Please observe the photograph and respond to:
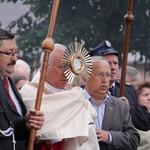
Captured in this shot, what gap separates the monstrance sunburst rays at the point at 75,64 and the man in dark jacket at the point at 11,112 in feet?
1.34

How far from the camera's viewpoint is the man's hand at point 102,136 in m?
5.95

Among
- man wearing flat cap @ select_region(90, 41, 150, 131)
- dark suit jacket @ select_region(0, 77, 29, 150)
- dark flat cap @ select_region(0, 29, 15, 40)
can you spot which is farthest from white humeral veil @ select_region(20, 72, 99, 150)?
man wearing flat cap @ select_region(90, 41, 150, 131)

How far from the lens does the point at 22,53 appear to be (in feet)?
61.3

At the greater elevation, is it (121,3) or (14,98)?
(121,3)

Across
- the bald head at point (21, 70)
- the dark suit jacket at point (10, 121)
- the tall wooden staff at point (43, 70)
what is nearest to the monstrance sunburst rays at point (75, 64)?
the tall wooden staff at point (43, 70)

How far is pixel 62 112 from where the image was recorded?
554 centimetres

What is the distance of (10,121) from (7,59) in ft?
1.41

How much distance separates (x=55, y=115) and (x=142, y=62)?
1416cm

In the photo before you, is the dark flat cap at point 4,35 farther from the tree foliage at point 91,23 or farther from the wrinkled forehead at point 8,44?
the tree foliage at point 91,23

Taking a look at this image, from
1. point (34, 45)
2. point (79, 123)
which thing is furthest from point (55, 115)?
point (34, 45)

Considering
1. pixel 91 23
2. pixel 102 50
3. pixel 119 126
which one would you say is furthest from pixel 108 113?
pixel 91 23

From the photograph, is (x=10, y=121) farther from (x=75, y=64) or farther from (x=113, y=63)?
(x=113, y=63)

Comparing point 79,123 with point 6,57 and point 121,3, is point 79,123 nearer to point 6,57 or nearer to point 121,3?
point 6,57

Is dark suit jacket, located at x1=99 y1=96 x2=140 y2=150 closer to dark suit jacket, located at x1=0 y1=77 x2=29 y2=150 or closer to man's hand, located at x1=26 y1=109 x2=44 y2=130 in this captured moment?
dark suit jacket, located at x1=0 y1=77 x2=29 y2=150
